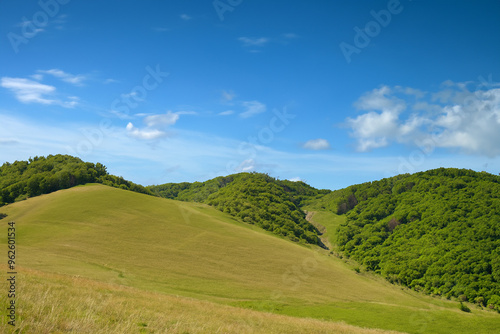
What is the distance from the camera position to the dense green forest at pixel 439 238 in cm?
10369

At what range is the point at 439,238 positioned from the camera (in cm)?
13150

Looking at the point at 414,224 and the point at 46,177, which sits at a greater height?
the point at 414,224

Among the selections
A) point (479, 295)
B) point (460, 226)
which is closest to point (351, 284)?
point (479, 295)

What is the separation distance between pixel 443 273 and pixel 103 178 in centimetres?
12559

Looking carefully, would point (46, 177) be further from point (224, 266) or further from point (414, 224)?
point (414, 224)

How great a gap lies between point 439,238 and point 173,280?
120254mm

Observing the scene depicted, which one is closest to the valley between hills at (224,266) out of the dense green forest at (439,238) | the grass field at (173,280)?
the grass field at (173,280)

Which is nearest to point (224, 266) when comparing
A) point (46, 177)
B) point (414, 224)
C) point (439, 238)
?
point (46, 177)

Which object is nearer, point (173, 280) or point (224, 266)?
point (173, 280)

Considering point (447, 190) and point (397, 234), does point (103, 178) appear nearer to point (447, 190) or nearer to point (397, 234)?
point (397, 234)

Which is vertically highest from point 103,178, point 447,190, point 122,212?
point 447,190

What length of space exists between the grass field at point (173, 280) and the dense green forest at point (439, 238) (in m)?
40.9

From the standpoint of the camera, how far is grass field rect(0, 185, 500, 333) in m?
15.1

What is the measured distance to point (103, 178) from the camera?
5236 inches
